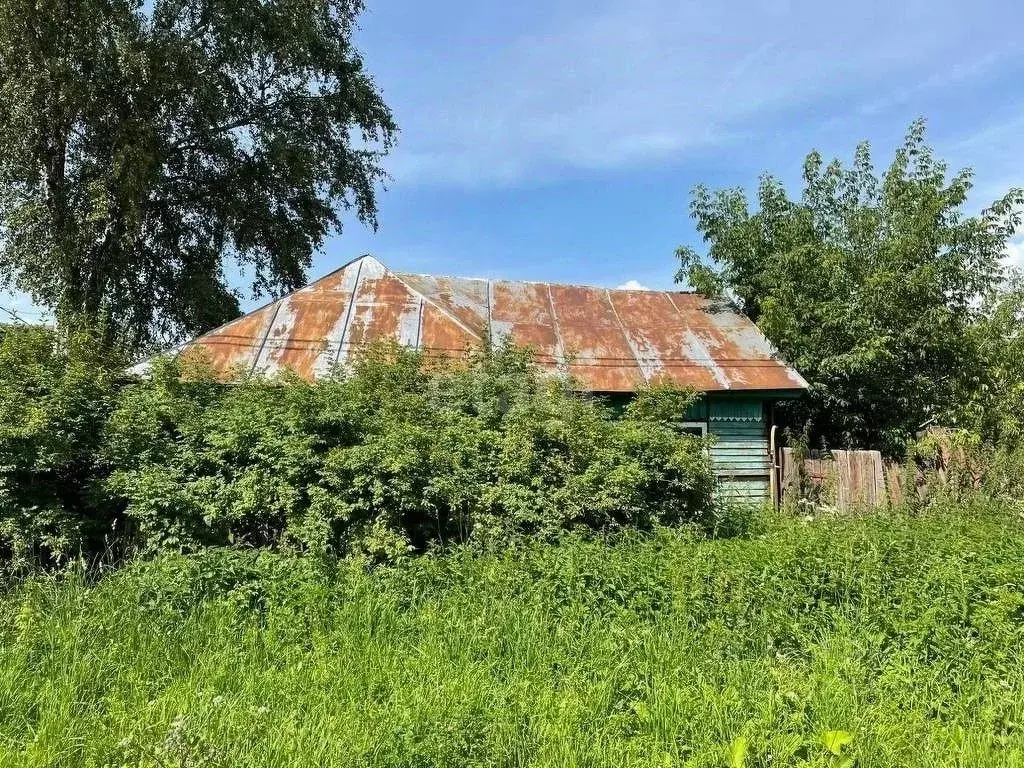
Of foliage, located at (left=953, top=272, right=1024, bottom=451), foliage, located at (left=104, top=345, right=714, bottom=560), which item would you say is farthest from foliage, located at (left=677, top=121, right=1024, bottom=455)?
foliage, located at (left=104, top=345, right=714, bottom=560)

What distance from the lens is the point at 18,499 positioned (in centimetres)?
559

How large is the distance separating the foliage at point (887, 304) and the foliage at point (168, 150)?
1172cm

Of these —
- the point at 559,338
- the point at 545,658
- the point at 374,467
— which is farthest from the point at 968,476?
the point at 374,467

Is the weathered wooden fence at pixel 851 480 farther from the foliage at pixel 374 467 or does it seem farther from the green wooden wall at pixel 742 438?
the foliage at pixel 374 467

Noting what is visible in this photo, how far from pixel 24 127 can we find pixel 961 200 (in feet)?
59.4

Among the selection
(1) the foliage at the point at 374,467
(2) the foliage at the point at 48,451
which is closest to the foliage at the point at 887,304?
(1) the foliage at the point at 374,467

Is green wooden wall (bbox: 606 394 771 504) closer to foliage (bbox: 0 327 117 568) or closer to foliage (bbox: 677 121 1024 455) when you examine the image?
foliage (bbox: 677 121 1024 455)

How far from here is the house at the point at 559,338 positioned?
9945 millimetres

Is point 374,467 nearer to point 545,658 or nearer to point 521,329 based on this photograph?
point 545,658

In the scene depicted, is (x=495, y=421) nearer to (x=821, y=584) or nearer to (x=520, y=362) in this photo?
(x=520, y=362)

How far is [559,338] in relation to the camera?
37.9 ft

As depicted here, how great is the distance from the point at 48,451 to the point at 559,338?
7.73m

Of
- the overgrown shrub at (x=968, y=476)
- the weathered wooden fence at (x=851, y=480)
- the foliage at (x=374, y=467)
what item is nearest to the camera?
the foliage at (x=374, y=467)

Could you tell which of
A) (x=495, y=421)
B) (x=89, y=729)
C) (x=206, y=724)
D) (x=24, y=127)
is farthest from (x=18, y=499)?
Answer: (x=24, y=127)
